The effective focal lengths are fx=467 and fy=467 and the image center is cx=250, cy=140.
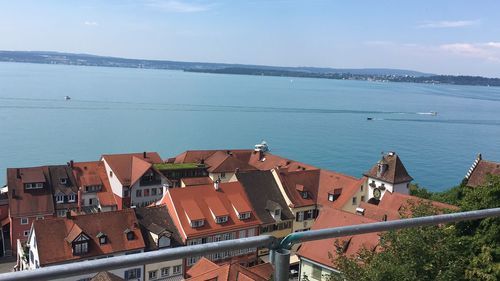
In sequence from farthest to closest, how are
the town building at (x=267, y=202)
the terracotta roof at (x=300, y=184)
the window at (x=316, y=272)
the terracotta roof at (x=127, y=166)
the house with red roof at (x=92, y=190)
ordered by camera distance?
the terracotta roof at (x=127, y=166)
the house with red roof at (x=92, y=190)
the terracotta roof at (x=300, y=184)
the town building at (x=267, y=202)
the window at (x=316, y=272)

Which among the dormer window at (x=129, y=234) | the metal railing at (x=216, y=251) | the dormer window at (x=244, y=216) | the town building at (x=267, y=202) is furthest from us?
the town building at (x=267, y=202)

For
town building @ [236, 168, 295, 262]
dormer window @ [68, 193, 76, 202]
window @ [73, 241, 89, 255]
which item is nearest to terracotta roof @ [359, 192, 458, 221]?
town building @ [236, 168, 295, 262]

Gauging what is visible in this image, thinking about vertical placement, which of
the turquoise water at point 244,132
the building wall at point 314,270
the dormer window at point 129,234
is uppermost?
the building wall at point 314,270

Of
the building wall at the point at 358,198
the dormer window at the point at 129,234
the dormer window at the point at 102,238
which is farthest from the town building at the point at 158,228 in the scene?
the building wall at the point at 358,198

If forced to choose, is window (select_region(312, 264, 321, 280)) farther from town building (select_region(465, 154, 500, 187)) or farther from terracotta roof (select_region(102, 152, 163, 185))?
terracotta roof (select_region(102, 152, 163, 185))

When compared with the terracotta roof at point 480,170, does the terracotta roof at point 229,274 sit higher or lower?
lower

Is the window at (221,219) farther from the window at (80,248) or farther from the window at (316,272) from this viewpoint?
the window at (316,272)
